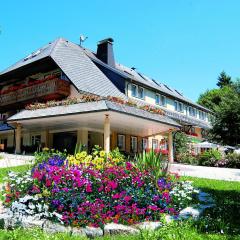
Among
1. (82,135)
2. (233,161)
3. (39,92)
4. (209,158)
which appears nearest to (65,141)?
(82,135)

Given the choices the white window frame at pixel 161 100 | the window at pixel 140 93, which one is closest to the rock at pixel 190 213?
the window at pixel 140 93

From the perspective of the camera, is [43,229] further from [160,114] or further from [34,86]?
[34,86]

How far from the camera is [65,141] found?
100ft

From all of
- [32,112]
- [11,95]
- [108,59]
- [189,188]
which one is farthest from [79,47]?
[189,188]

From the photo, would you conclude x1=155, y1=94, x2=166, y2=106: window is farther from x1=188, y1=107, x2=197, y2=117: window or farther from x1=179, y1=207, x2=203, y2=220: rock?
x1=179, y1=207, x2=203, y2=220: rock

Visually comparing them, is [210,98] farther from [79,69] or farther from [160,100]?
[79,69]

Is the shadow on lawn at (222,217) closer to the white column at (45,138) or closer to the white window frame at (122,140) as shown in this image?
the white column at (45,138)

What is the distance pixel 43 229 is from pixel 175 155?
28827 mm

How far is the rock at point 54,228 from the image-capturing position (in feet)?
21.6

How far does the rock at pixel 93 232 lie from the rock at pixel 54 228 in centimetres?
31

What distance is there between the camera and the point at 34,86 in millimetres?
30391

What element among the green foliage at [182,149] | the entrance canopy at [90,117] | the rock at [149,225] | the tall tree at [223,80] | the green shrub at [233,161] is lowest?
the rock at [149,225]

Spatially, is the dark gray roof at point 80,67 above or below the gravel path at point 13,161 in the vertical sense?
above

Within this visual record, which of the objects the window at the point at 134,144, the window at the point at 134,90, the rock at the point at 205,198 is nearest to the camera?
the rock at the point at 205,198
